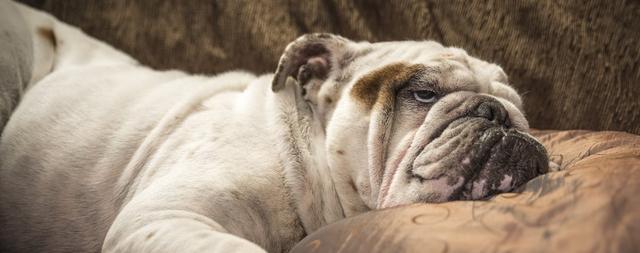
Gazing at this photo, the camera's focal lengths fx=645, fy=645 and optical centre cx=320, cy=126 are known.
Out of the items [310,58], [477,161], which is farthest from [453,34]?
[477,161]

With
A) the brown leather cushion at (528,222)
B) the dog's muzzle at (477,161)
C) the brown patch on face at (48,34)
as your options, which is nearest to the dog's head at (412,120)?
the dog's muzzle at (477,161)

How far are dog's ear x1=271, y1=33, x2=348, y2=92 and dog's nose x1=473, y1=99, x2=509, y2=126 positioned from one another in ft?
1.42

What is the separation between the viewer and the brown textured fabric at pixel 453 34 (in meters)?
1.91

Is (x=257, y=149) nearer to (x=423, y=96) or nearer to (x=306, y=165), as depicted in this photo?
(x=306, y=165)

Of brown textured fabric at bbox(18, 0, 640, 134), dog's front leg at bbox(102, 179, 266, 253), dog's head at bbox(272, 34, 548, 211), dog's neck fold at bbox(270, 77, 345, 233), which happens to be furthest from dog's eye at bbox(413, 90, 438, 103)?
brown textured fabric at bbox(18, 0, 640, 134)

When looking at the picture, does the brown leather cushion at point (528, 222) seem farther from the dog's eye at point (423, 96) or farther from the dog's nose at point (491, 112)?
the dog's eye at point (423, 96)

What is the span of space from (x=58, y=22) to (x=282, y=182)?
1.30m

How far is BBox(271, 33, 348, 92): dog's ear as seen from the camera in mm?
1709

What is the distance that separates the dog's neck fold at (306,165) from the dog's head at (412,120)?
0.03 metres

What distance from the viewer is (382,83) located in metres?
1.55

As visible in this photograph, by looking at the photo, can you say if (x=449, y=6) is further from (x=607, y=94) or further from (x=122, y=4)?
(x=122, y=4)

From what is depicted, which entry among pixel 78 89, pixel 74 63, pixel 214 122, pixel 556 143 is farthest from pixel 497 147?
pixel 74 63

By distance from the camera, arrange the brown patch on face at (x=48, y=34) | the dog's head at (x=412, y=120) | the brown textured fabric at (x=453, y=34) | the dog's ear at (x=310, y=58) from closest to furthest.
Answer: the dog's head at (x=412, y=120) → the dog's ear at (x=310, y=58) → the brown textured fabric at (x=453, y=34) → the brown patch on face at (x=48, y=34)

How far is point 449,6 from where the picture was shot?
2.11 metres
